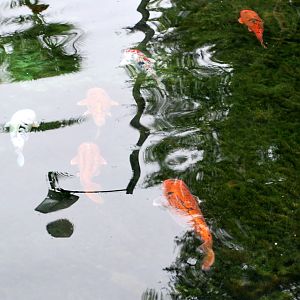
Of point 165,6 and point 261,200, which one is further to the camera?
point 165,6

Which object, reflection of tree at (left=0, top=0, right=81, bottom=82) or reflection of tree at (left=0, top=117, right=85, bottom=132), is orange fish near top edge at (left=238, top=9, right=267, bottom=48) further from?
reflection of tree at (left=0, top=117, right=85, bottom=132)

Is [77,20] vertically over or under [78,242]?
over

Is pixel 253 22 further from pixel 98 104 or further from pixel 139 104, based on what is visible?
pixel 98 104

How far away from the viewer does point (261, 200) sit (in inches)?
183

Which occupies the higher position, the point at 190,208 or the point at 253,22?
the point at 253,22

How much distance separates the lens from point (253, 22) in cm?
712

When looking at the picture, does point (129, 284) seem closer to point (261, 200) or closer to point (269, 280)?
point (269, 280)

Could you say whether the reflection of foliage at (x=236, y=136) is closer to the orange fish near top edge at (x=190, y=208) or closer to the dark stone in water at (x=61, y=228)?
the orange fish near top edge at (x=190, y=208)

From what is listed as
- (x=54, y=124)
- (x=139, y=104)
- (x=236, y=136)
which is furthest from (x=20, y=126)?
(x=236, y=136)

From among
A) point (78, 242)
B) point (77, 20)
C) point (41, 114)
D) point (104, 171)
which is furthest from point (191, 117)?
point (77, 20)

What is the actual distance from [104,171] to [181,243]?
112 cm

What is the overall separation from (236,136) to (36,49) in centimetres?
305

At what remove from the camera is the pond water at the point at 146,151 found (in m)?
4.07

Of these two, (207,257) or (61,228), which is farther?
(61,228)
